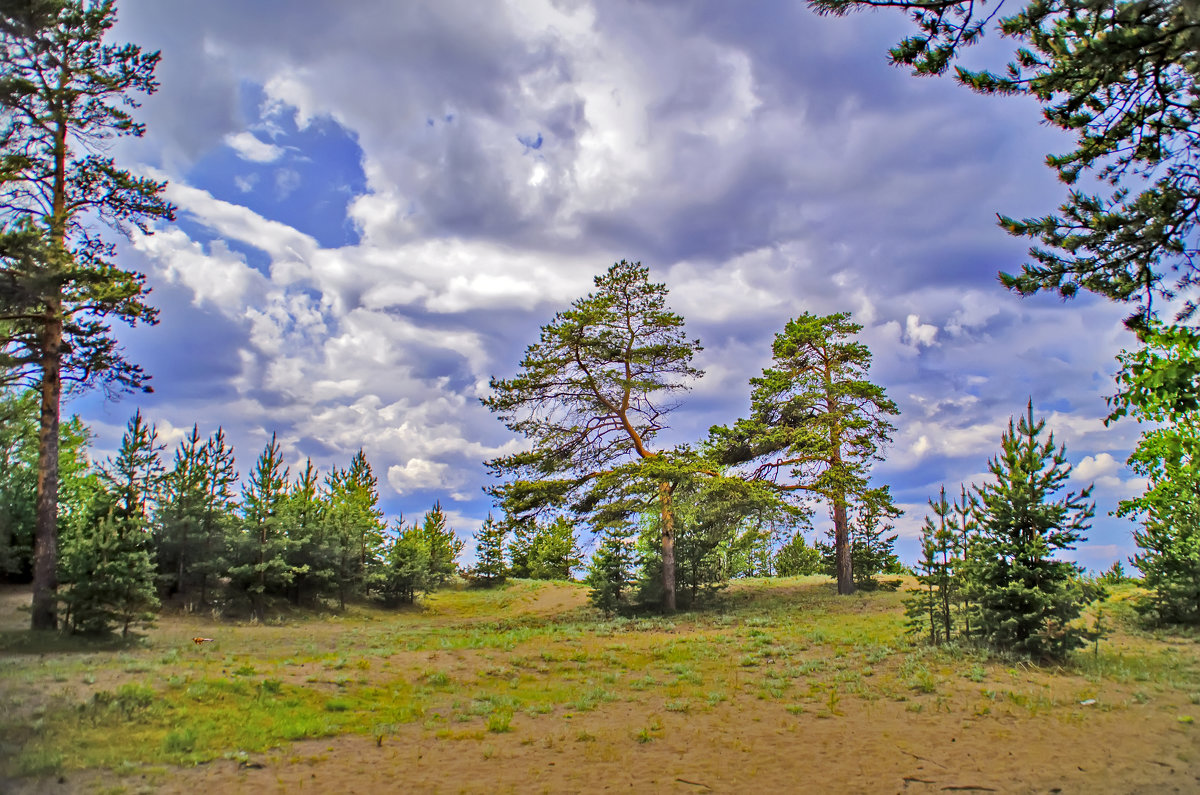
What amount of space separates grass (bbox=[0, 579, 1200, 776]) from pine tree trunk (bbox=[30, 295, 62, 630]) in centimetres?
93

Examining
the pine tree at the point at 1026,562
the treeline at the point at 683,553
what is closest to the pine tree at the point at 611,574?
the treeline at the point at 683,553

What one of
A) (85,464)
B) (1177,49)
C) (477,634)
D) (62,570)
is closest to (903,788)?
(1177,49)

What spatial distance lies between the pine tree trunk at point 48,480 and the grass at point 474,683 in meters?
0.93

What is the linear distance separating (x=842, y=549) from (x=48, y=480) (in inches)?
1120

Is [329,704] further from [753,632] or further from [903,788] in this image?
[753,632]

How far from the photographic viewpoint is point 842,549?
1145 inches

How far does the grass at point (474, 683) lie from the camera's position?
896 cm

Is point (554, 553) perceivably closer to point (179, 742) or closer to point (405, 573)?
point (405, 573)

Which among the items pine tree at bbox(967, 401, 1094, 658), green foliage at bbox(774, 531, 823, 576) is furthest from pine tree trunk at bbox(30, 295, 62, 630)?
green foliage at bbox(774, 531, 823, 576)

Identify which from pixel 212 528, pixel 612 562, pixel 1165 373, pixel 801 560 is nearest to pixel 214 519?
pixel 212 528

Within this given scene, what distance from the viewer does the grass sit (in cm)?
896

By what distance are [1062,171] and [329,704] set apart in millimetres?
13741

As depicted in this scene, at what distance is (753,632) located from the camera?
19.8 metres

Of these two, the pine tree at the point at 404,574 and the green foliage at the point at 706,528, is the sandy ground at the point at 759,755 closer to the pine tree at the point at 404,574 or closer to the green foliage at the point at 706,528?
the green foliage at the point at 706,528
